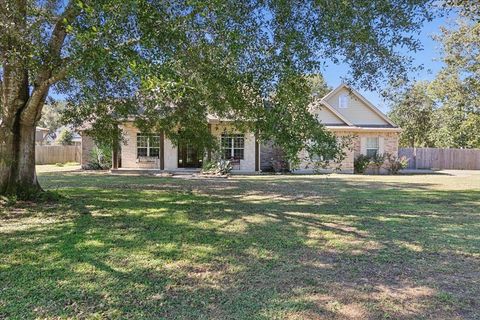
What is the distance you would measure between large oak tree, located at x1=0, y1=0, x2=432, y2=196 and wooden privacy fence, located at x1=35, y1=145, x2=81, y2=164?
2584 centimetres

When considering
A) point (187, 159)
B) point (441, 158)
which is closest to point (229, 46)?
point (187, 159)

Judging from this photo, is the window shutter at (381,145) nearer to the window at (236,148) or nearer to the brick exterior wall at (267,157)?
the brick exterior wall at (267,157)

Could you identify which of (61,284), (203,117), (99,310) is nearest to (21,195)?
(203,117)

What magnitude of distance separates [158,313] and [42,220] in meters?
5.06

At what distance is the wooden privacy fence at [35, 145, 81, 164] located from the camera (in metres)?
31.7

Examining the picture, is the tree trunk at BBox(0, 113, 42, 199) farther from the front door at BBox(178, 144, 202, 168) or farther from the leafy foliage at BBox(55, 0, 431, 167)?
the front door at BBox(178, 144, 202, 168)

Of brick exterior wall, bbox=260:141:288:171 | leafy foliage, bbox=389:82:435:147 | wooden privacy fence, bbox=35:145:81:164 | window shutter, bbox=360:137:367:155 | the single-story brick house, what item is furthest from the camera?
leafy foliage, bbox=389:82:435:147

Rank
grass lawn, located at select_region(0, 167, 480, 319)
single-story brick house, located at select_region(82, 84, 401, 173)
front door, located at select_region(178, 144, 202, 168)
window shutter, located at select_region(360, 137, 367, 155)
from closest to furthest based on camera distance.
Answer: grass lawn, located at select_region(0, 167, 480, 319), single-story brick house, located at select_region(82, 84, 401, 173), front door, located at select_region(178, 144, 202, 168), window shutter, located at select_region(360, 137, 367, 155)

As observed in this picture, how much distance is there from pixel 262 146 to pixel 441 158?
595 inches

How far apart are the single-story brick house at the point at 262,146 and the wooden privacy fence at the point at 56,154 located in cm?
981

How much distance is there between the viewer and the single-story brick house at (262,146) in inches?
862

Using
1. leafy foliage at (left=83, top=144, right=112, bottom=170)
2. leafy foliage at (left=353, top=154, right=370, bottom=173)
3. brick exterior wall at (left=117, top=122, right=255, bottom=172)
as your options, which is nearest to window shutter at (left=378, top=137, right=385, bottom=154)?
leafy foliage at (left=353, top=154, right=370, bottom=173)

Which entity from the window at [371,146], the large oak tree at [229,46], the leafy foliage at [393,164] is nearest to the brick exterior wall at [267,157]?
the window at [371,146]

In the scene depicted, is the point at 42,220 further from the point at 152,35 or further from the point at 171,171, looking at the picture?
the point at 171,171
